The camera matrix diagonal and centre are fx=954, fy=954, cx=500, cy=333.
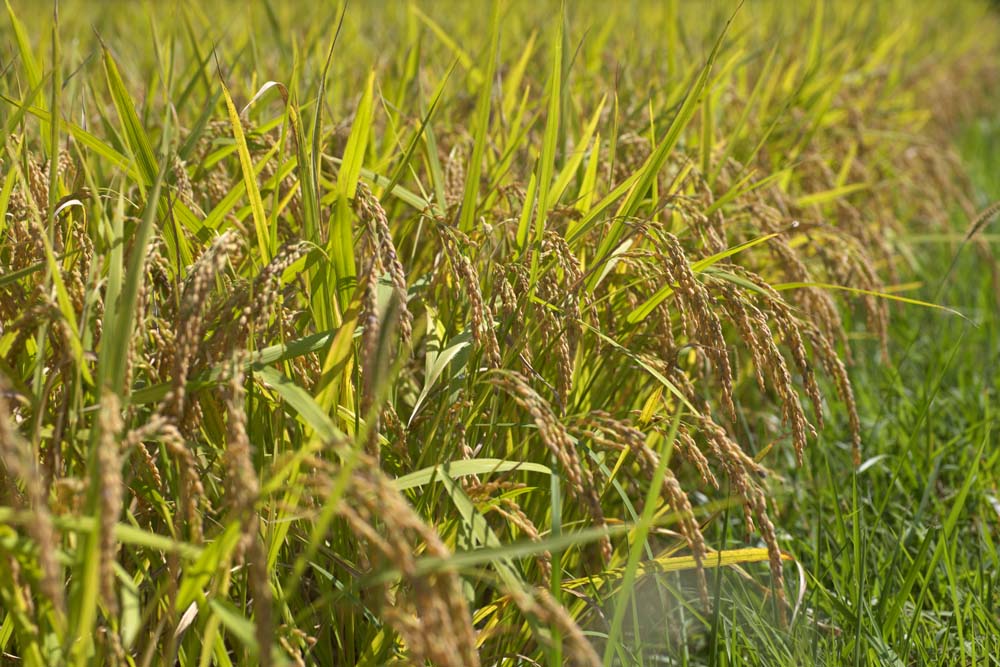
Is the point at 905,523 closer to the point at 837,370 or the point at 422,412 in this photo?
the point at 837,370

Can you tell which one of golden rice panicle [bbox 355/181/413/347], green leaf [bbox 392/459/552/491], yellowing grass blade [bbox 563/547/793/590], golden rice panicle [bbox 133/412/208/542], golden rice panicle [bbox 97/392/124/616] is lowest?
yellowing grass blade [bbox 563/547/793/590]

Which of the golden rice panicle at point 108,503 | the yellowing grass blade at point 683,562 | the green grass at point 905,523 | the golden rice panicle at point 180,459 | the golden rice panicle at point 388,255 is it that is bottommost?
the green grass at point 905,523

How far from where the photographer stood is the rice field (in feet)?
3.23

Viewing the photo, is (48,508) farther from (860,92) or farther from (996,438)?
(860,92)

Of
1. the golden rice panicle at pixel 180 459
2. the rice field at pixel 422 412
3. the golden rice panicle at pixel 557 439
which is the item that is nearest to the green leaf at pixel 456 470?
the rice field at pixel 422 412

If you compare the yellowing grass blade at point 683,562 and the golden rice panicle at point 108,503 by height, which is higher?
the golden rice panicle at point 108,503

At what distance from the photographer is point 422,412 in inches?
59.3

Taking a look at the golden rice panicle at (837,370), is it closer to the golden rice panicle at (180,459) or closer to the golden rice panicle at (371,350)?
the golden rice panicle at (371,350)

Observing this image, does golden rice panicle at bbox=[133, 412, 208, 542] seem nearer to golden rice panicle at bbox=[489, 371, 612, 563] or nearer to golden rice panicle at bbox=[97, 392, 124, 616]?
golden rice panicle at bbox=[97, 392, 124, 616]

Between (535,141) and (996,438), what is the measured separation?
136 centimetres

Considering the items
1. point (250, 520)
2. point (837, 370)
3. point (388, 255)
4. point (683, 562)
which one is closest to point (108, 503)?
point (250, 520)

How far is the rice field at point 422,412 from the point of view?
3.23ft

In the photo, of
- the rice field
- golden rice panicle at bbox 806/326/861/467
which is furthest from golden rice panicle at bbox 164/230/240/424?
golden rice panicle at bbox 806/326/861/467

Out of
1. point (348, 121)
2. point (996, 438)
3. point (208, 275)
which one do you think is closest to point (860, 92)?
point (996, 438)
